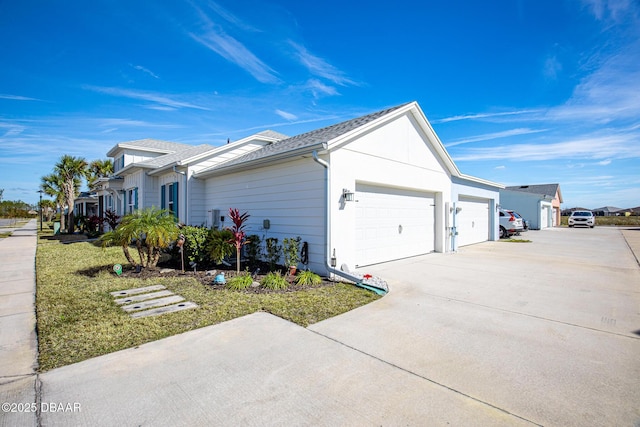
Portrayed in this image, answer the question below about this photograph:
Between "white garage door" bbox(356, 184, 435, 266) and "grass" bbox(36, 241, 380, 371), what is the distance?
2299mm

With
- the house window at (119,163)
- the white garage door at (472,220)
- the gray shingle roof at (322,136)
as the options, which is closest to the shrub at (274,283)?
the gray shingle roof at (322,136)

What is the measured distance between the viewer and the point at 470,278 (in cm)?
698

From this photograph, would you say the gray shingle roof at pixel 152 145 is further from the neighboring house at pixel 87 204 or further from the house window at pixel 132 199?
the neighboring house at pixel 87 204

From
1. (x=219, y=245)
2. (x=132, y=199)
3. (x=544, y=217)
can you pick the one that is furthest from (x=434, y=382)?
(x=544, y=217)

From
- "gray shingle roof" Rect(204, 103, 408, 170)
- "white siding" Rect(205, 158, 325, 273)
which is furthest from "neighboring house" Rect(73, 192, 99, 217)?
"gray shingle roof" Rect(204, 103, 408, 170)

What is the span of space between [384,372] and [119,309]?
4.18 m

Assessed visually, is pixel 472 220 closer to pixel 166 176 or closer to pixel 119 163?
pixel 166 176

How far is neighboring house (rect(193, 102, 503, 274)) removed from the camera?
6953 mm

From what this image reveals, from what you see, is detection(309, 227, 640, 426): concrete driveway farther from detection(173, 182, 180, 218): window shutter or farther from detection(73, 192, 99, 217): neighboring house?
detection(73, 192, 99, 217): neighboring house

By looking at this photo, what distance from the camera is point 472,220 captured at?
14.5 meters

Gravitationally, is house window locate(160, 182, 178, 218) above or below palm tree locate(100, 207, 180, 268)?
above

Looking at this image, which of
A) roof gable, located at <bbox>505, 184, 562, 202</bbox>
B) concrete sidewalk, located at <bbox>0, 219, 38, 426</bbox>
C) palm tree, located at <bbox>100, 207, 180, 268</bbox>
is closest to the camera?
concrete sidewalk, located at <bbox>0, 219, 38, 426</bbox>

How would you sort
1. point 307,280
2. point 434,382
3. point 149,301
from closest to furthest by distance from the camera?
point 434,382 < point 149,301 < point 307,280

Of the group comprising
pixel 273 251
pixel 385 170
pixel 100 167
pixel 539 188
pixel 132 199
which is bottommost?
pixel 273 251
